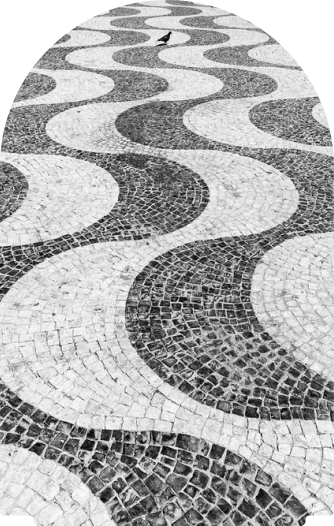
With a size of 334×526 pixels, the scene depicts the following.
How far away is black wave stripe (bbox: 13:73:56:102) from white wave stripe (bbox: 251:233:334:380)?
673cm

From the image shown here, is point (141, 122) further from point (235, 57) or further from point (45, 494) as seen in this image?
point (45, 494)

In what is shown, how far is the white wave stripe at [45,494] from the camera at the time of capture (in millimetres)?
2861

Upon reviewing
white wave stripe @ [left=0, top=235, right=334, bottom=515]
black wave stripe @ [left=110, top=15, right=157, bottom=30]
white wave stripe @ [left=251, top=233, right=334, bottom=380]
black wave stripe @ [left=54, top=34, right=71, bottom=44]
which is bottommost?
white wave stripe @ [left=0, top=235, right=334, bottom=515]

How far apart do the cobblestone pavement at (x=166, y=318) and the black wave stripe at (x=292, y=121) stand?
0.06 meters

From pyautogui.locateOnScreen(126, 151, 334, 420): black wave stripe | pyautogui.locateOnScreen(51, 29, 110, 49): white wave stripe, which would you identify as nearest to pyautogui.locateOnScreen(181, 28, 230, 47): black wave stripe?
pyautogui.locateOnScreen(51, 29, 110, 49): white wave stripe

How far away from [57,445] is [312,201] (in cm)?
441

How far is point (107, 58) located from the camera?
12094 millimetres

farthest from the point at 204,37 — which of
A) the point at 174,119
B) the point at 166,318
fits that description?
the point at 166,318

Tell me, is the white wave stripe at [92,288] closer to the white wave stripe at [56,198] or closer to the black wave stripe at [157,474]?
the black wave stripe at [157,474]

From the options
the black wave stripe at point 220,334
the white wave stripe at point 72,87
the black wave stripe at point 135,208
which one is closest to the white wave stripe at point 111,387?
the black wave stripe at point 220,334

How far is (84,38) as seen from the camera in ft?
46.5

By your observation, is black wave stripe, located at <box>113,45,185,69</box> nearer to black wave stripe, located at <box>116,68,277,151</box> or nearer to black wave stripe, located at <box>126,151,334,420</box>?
black wave stripe, located at <box>116,68,277,151</box>

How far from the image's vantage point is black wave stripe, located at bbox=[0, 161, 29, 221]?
18.9ft

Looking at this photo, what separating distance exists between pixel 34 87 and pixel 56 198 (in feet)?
16.8
